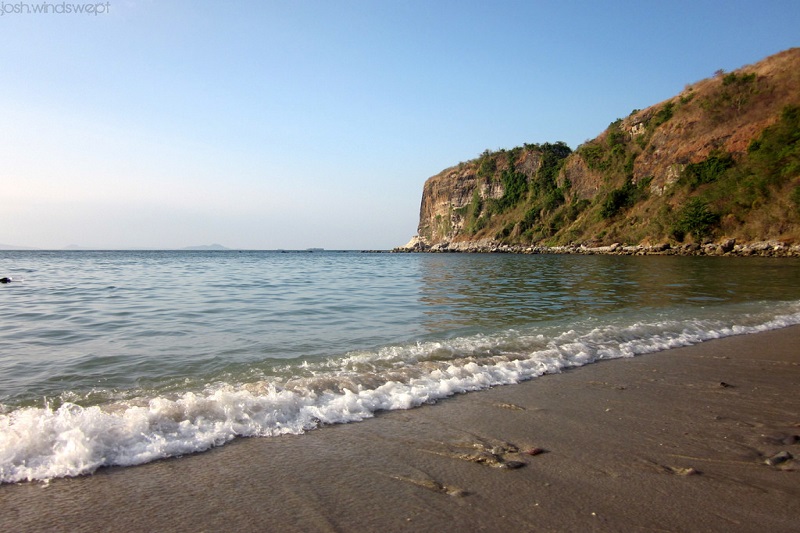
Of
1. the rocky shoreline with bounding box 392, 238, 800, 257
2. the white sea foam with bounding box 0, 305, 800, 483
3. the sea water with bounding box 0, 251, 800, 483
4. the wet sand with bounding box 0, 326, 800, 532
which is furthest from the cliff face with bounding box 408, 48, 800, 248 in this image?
the wet sand with bounding box 0, 326, 800, 532

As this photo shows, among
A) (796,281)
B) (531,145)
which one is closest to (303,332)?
(796,281)

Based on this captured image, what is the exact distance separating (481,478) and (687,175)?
6369 centimetres

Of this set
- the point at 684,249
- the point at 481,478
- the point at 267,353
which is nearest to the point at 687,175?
the point at 684,249

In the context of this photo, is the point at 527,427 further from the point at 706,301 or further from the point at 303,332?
the point at 706,301

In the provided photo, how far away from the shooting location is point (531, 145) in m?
99.1

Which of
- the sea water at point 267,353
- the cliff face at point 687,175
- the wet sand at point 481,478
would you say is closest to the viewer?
the wet sand at point 481,478

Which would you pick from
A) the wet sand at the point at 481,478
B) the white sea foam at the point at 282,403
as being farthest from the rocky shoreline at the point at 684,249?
the wet sand at the point at 481,478

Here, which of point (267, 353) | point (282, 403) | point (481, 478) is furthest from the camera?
point (267, 353)

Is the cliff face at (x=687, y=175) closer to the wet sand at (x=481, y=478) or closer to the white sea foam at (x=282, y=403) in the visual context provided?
the white sea foam at (x=282, y=403)

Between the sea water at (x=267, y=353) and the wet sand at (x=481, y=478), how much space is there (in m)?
0.35

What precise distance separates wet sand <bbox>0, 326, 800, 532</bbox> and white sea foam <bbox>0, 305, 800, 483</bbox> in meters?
0.19

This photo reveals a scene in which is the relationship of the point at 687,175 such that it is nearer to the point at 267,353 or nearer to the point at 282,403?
the point at 267,353

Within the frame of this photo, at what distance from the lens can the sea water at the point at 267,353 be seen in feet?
11.6

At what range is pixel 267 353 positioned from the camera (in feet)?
22.0
